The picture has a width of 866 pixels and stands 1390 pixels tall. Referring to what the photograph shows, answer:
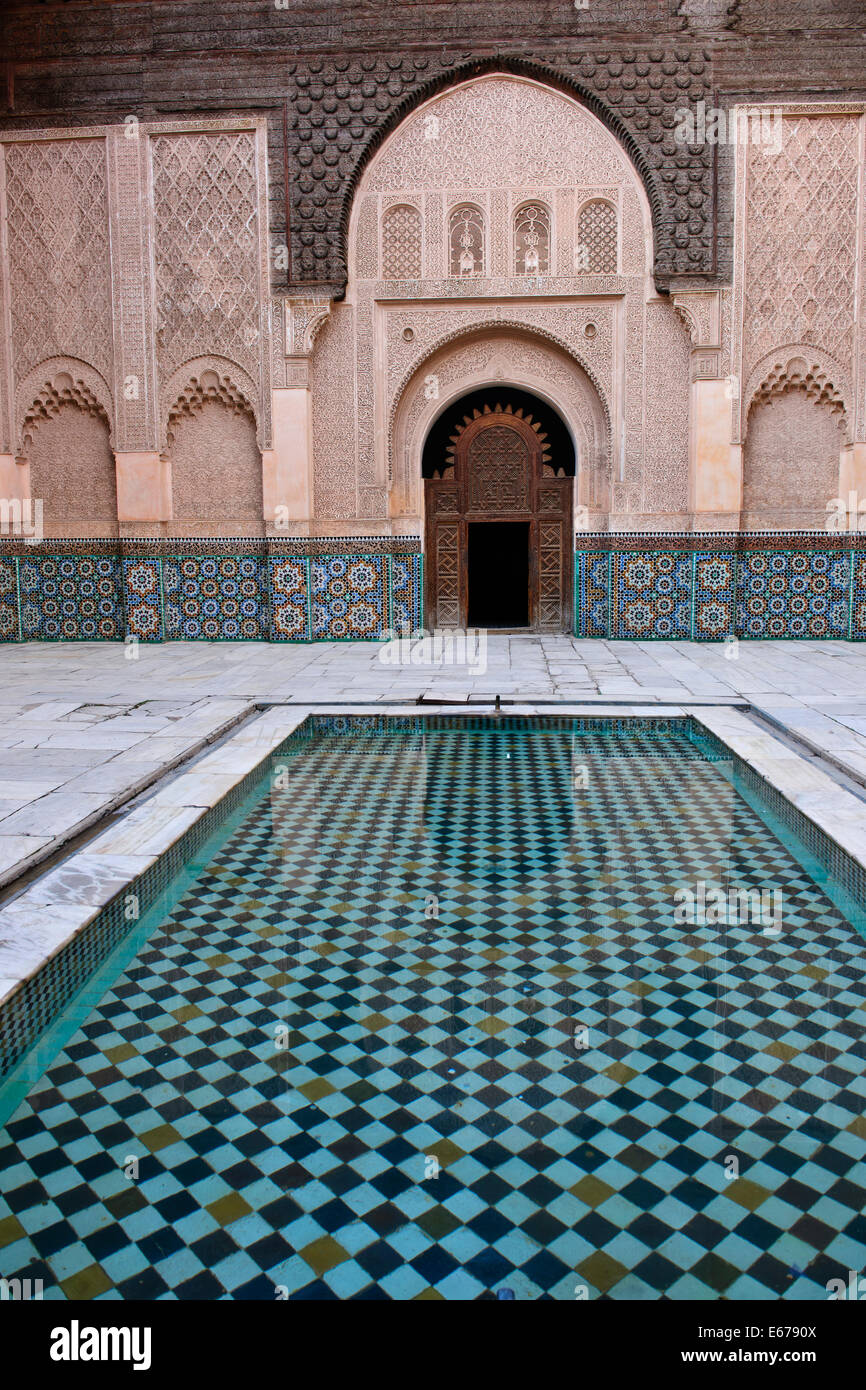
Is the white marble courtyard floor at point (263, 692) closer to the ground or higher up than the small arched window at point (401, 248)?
closer to the ground

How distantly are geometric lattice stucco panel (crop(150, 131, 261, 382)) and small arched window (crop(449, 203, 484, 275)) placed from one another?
1.24 meters

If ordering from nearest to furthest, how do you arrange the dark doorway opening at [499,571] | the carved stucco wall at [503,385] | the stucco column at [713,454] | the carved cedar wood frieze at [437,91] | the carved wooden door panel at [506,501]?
the carved cedar wood frieze at [437,91]
the stucco column at [713,454]
the carved stucco wall at [503,385]
the carved wooden door panel at [506,501]
the dark doorway opening at [499,571]

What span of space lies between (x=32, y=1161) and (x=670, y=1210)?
0.82 meters

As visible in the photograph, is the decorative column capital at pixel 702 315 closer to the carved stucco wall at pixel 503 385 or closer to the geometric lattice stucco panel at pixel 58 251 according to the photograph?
the carved stucco wall at pixel 503 385

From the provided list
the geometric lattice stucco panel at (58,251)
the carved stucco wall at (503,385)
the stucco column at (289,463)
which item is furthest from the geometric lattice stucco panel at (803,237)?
the geometric lattice stucco panel at (58,251)

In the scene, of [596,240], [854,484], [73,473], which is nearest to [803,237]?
[596,240]

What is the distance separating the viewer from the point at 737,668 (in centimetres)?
549

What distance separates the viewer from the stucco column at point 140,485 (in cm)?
690

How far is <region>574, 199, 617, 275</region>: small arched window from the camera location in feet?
22.0

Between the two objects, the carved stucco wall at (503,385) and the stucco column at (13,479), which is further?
the stucco column at (13,479)

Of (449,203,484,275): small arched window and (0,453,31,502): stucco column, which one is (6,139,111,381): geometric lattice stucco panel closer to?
(0,453,31,502): stucco column

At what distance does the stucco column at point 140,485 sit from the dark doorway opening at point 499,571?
3.13m

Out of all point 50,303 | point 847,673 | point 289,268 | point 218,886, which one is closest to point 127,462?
point 50,303

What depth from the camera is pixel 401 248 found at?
683 cm
